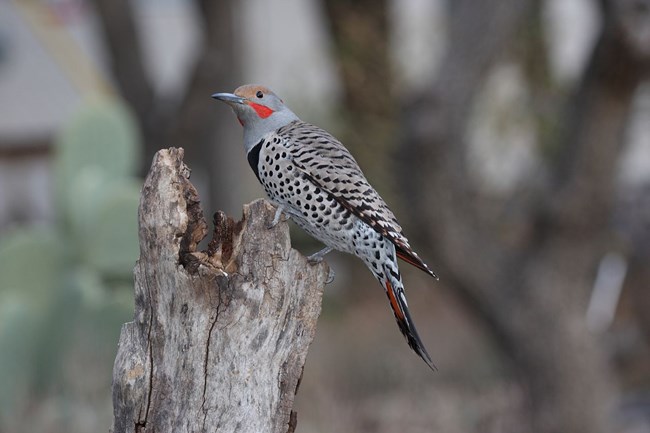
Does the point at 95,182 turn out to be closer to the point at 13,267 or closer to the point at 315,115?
the point at 13,267

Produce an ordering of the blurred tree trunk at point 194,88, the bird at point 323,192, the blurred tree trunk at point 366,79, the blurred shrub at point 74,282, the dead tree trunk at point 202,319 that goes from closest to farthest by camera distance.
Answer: the dead tree trunk at point 202,319
the bird at point 323,192
the blurred shrub at point 74,282
the blurred tree trunk at point 194,88
the blurred tree trunk at point 366,79

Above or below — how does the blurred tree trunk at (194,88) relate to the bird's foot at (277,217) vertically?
above

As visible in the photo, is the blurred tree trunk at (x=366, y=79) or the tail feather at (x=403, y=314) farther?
the blurred tree trunk at (x=366, y=79)

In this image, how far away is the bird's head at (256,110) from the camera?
2.74 m

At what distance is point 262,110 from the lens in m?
2.78

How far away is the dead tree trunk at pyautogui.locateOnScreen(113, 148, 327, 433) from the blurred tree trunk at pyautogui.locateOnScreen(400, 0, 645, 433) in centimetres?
336

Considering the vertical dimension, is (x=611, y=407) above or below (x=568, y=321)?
below

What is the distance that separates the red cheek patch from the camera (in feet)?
9.05

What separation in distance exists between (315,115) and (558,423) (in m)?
6.21

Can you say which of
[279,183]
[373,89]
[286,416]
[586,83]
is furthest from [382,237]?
[373,89]

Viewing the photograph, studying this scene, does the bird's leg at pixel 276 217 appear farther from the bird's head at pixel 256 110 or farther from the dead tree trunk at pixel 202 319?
the bird's head at pixel 256 110

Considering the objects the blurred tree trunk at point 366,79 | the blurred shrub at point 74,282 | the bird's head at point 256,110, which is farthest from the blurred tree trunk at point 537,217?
the blurred tree trunk at point 366,79

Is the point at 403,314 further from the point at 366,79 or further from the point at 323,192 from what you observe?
the point at 366,79

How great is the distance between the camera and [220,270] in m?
2.62
